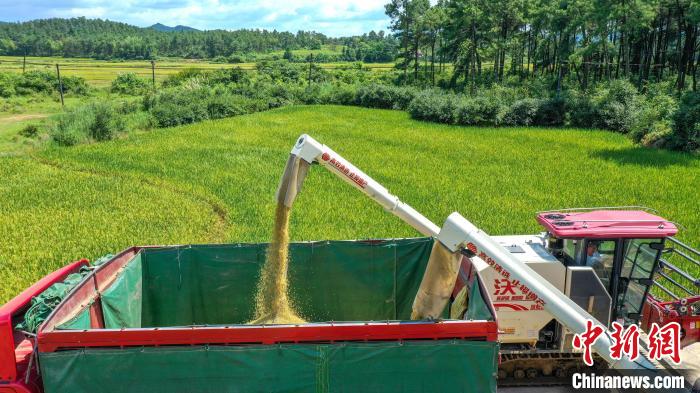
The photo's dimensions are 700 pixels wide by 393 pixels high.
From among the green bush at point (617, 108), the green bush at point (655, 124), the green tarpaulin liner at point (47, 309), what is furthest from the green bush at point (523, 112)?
the green tarpaulin liner at point (47, 309)

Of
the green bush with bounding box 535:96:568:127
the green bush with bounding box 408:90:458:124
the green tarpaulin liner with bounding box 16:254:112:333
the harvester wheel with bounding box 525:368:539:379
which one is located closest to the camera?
the green tarpaulin liner with bounding box 16:254:112:333

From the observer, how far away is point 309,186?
59.2 ft

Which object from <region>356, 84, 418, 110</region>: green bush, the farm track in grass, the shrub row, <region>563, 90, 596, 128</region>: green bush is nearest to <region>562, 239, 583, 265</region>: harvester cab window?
the farm track in grass

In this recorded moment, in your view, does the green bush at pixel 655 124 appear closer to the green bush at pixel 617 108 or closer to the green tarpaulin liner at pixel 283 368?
the green bush at pixel 617 108

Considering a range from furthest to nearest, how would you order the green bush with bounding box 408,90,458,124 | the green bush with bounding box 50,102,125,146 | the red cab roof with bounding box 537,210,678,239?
1. the green bush with bounding box 408,90,458,124
2. the green bush with bounding box 50,102,125,146
3. the red cab roof with bounding box 537,210,678,239

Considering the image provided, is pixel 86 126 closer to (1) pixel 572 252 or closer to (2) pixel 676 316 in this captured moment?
(1) pixel 572 252

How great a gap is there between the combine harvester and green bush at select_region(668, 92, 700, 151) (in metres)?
17.5

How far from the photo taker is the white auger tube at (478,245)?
4836mm

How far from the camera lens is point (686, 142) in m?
21.8

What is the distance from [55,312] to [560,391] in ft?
20.7

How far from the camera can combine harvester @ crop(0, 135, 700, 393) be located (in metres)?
4.91

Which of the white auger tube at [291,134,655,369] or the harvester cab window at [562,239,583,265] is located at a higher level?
the white auger tube at [291,134,655,369]

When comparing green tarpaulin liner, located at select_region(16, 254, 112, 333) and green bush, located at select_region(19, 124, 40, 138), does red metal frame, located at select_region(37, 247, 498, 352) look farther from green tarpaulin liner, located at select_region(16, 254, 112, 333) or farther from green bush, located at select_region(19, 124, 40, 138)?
green bush, located at select_region(19, 124, 40, 138)

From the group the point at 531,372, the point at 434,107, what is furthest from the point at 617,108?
the point at 531,372
